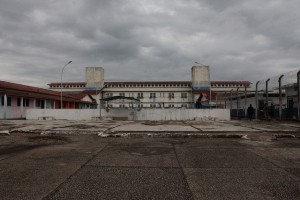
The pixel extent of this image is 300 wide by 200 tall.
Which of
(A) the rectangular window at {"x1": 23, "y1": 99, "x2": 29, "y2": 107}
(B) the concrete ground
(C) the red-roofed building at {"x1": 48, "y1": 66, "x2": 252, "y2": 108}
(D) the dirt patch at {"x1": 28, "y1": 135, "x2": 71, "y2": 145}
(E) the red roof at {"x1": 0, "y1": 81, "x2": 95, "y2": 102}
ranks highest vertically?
(C) the red-roofed building at {"x1": 48, "y1": 66, "x2": 252, "y2": 108}

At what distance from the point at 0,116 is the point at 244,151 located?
28660 millimetres

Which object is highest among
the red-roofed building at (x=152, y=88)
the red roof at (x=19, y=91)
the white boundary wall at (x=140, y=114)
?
the red-roofed building at (x=152, y=88)

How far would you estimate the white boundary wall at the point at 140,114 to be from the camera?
29719mm

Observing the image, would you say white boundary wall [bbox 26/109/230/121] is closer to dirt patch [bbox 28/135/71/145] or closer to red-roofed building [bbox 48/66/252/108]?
dirt patch [bbox 28/135/71/145]

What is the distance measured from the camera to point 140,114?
30.7 m

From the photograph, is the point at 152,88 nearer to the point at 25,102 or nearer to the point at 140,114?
the point at 25,102

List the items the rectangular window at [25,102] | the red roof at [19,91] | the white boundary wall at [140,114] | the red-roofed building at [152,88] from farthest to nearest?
the red-roofed building at [152,88] → the rectangular window at [25,102] → the red roof at [19,91] → the white boundary wall at [140,114]

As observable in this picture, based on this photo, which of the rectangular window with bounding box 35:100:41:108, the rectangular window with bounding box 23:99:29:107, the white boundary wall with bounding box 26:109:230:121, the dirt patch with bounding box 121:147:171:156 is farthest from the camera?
the rectangular window with bounding box 35:100:41:108

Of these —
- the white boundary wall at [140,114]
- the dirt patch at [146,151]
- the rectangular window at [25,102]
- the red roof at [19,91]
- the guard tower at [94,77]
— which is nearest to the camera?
the dirt patch at [146,151]

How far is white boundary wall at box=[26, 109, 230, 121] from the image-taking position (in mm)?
29719

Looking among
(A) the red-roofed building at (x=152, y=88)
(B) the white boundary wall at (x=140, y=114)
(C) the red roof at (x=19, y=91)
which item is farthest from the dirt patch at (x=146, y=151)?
(A) the red-roofed building at (x=152, y=88)

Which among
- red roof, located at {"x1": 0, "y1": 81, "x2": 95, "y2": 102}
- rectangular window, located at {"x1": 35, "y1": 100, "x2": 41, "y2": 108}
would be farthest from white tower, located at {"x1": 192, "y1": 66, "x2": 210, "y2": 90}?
rectangular window, located at {"x1": 35, "y1": 100, "x2": 41, "y2": 108}

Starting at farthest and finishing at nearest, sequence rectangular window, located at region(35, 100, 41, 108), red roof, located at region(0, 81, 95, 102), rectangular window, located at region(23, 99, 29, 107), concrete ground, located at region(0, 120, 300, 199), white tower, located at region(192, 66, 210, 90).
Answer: white tower, located at region(192, 66, 210, 90)
rectangular window, located at region(35, 100, 41, 108)
rectangular window, located at region(23, 99, 29, 107)
red roof, located at region(0, 81, 95, 102)
concrete ground, located at region(0, 120, 300, 199)

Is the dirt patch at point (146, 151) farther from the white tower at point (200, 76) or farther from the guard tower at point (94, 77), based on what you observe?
the guard tower at point (94, 77)
